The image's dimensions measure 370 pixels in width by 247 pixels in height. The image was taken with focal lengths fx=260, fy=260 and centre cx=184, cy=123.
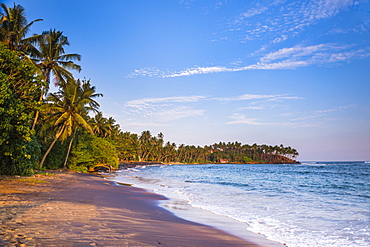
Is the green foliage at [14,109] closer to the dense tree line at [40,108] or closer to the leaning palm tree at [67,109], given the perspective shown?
the dense tree line at [40,108]

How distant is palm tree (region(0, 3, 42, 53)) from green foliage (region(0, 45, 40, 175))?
6483 millimetres

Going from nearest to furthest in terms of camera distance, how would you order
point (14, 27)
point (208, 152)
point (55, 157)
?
point (14, 27), point (55, 157), point (208, 152)

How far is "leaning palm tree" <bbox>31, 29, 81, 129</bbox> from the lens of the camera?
21.5 metres

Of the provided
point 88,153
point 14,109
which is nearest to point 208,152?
point 88,153

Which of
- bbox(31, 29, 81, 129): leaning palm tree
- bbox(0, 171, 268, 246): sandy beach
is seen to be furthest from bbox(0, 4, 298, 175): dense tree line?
bbox(0, 171, 268, 246): sandy beach

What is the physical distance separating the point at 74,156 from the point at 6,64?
21.9m

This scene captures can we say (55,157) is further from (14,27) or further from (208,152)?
(208,152)

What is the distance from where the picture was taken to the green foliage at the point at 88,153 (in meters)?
32.4

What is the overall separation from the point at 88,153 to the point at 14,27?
18989 mm

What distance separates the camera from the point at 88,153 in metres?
34.1

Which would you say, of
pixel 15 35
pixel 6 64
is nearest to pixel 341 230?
pixel 6 64

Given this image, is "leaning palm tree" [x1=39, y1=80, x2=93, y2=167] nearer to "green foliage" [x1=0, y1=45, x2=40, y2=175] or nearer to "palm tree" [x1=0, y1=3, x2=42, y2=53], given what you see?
"palm tree" [x1=0, y1=3, x2=42, y2=53]

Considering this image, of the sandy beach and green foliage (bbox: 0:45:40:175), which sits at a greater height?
green foliage (bbox: 0:45:40:175)

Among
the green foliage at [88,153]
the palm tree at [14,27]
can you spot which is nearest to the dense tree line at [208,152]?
the green foliage at [88,153]
